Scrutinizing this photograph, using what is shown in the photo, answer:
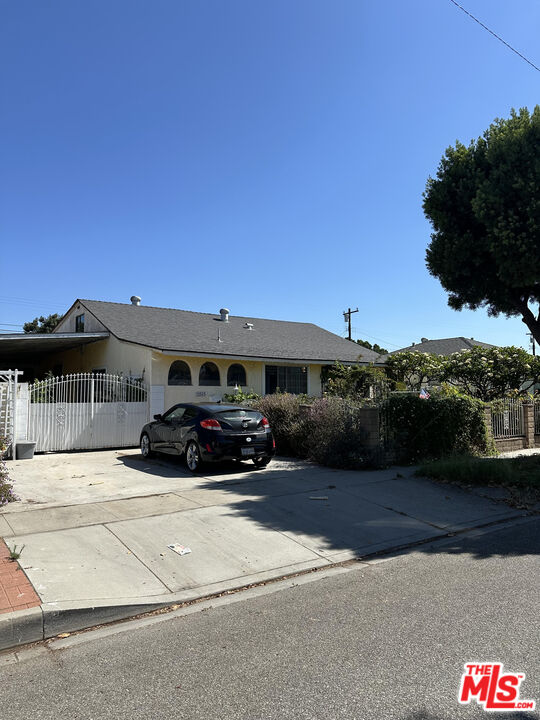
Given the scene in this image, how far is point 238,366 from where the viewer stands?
61.9 feet

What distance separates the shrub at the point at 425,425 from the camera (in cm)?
1164

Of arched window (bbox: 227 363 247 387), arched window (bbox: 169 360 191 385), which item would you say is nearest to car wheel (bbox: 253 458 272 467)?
arched window (bbox: 169 360 191 385)

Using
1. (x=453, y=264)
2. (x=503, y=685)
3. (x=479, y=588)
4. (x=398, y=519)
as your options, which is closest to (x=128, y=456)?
(x=398, y=519)

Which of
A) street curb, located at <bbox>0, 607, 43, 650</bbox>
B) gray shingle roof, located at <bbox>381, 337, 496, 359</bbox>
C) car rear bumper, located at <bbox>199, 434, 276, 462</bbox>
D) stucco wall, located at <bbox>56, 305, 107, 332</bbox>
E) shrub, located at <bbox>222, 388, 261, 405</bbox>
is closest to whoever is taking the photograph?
street curb, located at <bbox>0, 607, 43, 650</bbox>

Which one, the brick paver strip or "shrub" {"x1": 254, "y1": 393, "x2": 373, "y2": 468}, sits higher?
"shrub" {"x1": 254, "y1": 393, "x2": 373, "y2": 468}

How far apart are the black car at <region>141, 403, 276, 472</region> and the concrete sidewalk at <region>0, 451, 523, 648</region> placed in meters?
0.43

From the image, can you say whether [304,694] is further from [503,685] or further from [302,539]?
[302,539]

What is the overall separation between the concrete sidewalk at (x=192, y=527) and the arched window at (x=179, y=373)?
22.4 ft

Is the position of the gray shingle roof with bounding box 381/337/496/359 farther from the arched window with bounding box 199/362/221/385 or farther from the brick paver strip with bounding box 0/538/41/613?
the brick paver strip with bounding box 0/538/41/613

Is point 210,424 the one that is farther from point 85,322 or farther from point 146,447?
point 85,322

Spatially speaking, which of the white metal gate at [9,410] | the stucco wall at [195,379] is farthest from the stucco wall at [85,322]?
the white metal gate at [9,410]

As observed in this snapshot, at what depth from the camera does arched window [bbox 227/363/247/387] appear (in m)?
18.6

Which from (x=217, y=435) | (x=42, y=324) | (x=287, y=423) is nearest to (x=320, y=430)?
(x=287, y=423)

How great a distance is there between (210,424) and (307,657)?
23.1ft
